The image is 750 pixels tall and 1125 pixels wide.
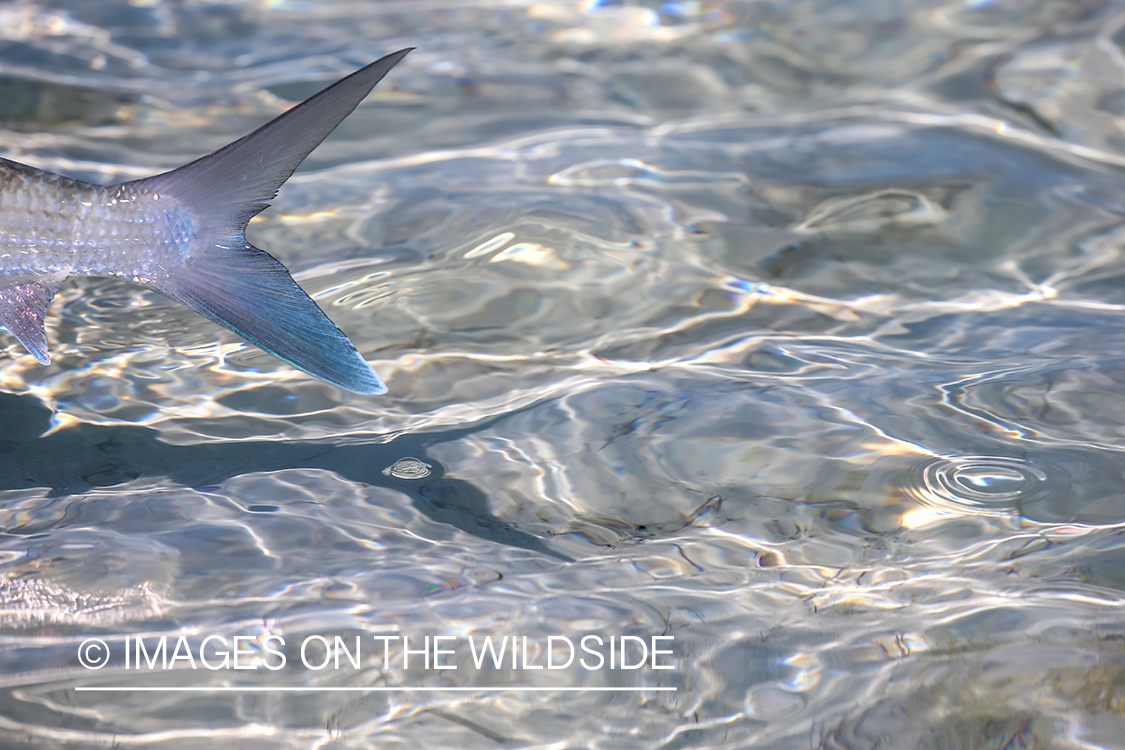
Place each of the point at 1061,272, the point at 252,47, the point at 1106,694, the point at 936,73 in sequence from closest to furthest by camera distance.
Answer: the point at 1106,694 < the point at 1061,272 < the point at 936,73 < the point at 252,47

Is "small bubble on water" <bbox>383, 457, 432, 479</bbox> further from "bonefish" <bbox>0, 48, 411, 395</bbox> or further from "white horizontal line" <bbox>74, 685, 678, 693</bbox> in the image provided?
"white horizontal line" <bbox>74, 685, 678, 693</bbox>

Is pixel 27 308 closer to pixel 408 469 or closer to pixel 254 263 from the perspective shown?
pixel 254 263

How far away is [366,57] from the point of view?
4.17m

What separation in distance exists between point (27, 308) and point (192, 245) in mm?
384

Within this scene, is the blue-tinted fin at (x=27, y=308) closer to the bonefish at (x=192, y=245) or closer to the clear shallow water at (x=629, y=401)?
the bonefish at (x=192, y=245)

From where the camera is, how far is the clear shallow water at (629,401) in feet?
5.03

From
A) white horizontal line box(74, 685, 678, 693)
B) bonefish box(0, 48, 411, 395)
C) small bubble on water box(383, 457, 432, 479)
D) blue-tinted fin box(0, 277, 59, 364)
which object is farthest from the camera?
small bubble on water box(383, 457, 432, 479)

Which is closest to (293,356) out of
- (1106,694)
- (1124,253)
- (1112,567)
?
(1106,694)

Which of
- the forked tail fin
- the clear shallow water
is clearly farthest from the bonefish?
the clear shallow water

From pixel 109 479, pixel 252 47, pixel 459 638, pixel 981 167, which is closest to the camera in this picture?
pixel 459 638

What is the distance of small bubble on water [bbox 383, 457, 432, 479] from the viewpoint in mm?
2100

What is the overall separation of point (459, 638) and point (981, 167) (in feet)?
8.71

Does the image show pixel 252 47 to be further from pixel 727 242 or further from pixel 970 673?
pixel 970 673

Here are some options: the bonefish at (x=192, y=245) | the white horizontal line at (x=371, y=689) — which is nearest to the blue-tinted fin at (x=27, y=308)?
the bonefish at (x=192, y=245)
